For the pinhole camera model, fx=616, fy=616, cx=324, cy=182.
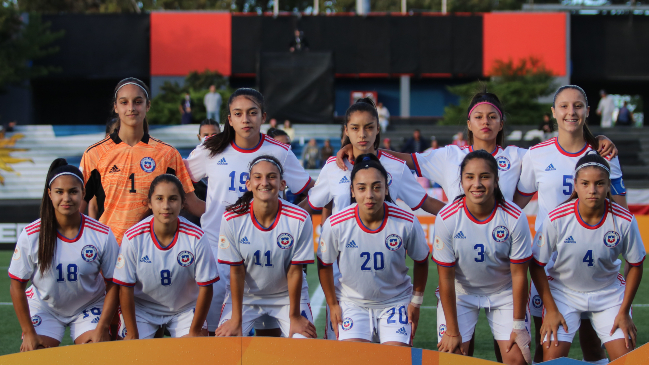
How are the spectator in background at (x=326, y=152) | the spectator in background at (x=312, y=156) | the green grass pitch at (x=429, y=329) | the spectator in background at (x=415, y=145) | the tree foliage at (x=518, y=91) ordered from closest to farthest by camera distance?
the green grass pitch at (x=429, y=329) → the spectator in background at (x=326, y=152) → the spectator in background at (x=312, y=156) → the spectator in background at (x=415, y=145) → the tree foliage at (x=518, y=91)

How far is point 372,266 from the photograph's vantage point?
3.72 meters

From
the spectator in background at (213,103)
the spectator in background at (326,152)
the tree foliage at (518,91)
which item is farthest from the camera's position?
the tree foliage at (518,91)

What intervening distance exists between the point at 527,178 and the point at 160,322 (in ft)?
8.53

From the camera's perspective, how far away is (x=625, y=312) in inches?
145

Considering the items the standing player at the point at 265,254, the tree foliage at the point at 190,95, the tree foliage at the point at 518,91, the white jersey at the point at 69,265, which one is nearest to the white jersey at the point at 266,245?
the standing player at the point at 265,254

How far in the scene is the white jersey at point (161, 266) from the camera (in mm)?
3791

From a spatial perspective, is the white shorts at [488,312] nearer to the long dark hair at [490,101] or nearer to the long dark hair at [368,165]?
the long dark hair at [368,165]

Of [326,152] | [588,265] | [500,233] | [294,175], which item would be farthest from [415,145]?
[500,233]

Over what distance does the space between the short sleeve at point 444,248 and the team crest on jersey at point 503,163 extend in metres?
0.71

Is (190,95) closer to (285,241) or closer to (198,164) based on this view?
(198,164)

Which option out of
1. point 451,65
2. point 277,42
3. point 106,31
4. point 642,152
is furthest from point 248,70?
point 642,152

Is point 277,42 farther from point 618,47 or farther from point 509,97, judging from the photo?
point 618,47

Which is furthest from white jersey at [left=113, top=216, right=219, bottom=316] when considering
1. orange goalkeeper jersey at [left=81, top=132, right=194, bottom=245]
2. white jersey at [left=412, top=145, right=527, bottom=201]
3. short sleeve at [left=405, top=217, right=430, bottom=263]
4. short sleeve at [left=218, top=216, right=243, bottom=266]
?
white jersey at [left=412, top=145, right=527, bottom=201]

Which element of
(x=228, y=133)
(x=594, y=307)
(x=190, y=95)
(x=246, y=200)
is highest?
(x=190, y=95)
